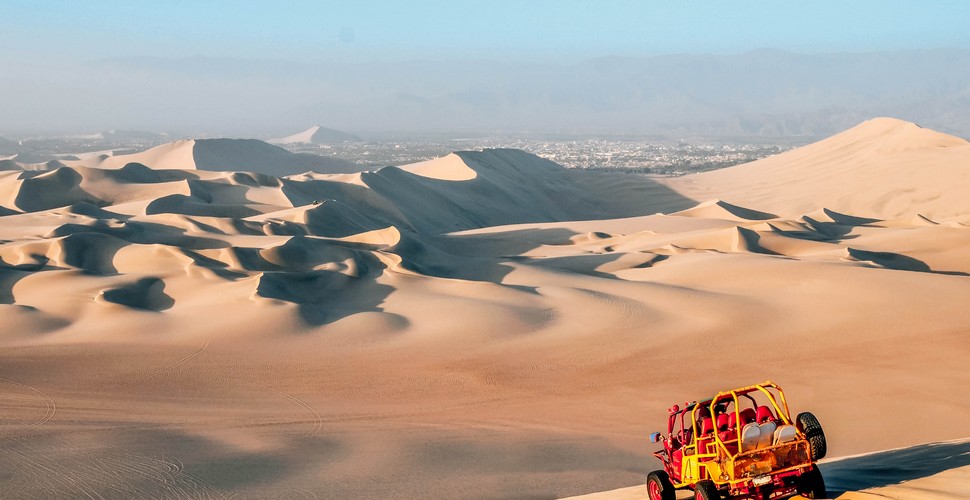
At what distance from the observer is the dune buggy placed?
6965mm

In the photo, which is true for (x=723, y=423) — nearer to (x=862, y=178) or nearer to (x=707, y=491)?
(x=707, y=491)

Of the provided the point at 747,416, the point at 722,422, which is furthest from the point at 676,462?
the point at 747,416

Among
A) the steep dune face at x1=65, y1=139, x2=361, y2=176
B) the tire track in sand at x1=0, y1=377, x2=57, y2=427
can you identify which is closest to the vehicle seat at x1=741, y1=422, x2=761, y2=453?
the tire track in sand at x1=0, y1=377, x2=57, y2=427

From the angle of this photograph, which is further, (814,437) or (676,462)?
(676,462)

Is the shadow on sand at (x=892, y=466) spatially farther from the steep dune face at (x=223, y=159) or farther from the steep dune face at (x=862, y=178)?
the steep dune face at (x=223, y=159)

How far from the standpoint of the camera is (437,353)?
15438 mm

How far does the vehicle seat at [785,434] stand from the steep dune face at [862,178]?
40.2 m

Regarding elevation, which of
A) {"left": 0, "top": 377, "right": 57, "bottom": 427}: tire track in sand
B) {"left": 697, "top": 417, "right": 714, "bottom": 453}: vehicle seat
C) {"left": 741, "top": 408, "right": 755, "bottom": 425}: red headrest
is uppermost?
{"left": 741, "top": 408, "right": 755, "bottom": 425}: red headrest

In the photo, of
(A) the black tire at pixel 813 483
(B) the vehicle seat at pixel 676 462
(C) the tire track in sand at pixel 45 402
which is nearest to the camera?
(A) the black tire at pixel 813 483

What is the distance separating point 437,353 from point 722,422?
27.7 ft

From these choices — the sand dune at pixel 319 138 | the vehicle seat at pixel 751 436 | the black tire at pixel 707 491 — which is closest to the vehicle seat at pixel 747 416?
the vehicle seat at pixel 751 436

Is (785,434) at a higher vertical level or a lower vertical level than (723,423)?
higher

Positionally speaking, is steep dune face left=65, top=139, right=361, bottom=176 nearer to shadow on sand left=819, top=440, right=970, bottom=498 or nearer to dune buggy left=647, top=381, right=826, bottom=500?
shadow on sand left=819, top=440, right=970, bottom=498

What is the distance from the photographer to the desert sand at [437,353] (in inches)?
393
